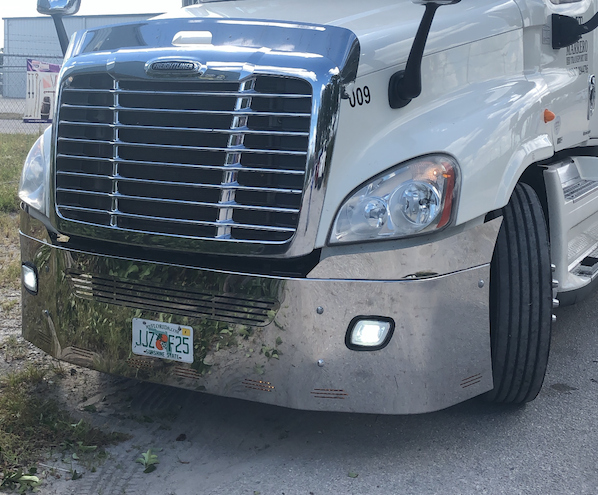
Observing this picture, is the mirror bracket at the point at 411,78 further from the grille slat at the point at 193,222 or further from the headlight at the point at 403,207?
the grille slat at the point at 193,222

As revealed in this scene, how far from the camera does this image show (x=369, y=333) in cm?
281

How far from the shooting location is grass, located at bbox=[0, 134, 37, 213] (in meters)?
7.68

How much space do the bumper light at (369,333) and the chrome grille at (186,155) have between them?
0.43 meters

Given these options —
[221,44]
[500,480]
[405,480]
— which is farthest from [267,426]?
[221,44]

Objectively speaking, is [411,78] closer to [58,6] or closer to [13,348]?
[58,6]

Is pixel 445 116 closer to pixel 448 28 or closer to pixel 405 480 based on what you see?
pixel 448 28

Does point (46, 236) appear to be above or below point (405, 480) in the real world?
above

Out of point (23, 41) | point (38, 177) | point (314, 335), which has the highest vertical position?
point (23, 41)

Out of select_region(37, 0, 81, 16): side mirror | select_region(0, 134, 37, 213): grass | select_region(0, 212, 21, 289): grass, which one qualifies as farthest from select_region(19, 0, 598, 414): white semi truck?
select_region(0, 134, 37, 213): grass

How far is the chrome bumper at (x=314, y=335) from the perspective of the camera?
2.78 m

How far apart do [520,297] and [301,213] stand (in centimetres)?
111

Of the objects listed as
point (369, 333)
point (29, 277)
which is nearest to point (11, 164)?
point (29, 277)

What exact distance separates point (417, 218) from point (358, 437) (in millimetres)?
1087

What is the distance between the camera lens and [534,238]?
10.7 feet
